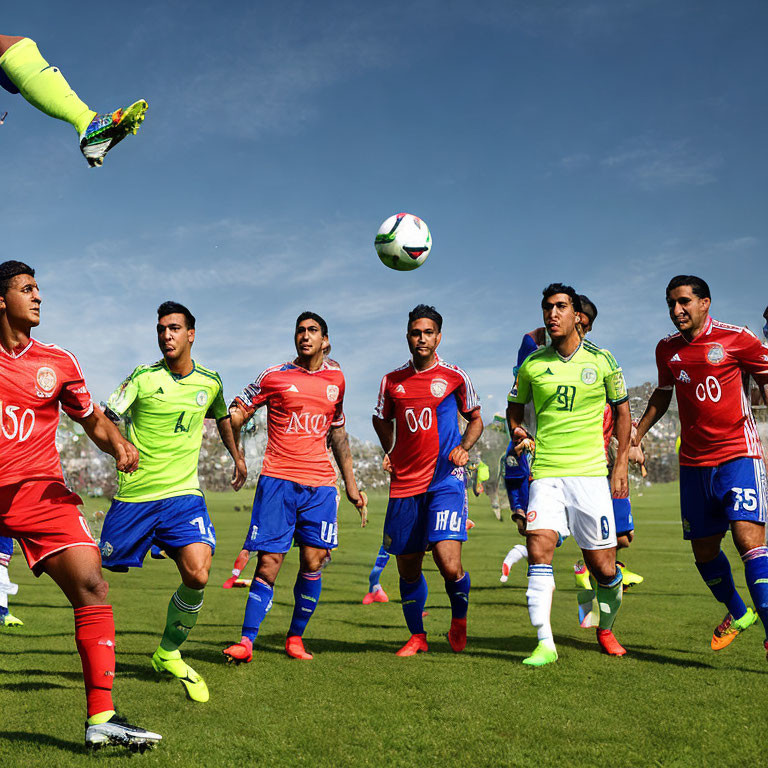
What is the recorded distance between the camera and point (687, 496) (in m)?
6.43

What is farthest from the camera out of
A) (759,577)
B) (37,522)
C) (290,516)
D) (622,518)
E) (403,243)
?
(622,518)

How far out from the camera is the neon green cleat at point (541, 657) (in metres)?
5.81

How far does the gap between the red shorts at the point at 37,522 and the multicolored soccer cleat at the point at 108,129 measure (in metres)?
1.82

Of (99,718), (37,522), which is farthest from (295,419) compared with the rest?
(99,718)

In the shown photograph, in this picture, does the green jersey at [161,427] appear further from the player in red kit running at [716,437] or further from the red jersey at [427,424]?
the player in red kit running at [716,437]

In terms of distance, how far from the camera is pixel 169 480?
19.6ft

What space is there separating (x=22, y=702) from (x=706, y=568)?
17.4ft

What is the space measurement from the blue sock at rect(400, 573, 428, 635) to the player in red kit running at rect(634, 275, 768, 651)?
2337mm

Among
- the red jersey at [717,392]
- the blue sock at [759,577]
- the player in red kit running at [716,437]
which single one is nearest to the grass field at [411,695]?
the blue sock at [759,577]

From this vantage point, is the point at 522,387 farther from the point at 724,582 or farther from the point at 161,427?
the point at 161,427

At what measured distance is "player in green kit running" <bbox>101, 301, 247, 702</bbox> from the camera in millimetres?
5711

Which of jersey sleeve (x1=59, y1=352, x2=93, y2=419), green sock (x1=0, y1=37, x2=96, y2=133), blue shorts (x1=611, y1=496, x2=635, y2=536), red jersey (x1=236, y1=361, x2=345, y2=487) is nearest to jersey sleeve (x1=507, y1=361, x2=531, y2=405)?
red jersey (x1=236, y1=361, x2=345, y2=487)

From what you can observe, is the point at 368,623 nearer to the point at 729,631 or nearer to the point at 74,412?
the point at 729,631

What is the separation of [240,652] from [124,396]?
2.21 metres
